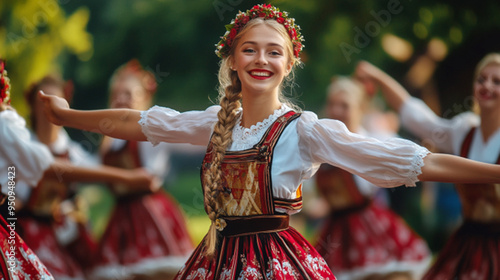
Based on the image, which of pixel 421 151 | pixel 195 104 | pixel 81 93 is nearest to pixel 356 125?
pixel 195 104

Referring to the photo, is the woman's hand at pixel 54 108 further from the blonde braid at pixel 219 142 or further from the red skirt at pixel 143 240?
the red skirt at pixel 143 240

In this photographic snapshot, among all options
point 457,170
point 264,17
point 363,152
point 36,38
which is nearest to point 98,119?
point 264,17

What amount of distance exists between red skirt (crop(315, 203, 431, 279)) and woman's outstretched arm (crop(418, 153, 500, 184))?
2807 mm

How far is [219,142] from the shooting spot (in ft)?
7.77

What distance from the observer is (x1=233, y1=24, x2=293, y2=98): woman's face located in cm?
237

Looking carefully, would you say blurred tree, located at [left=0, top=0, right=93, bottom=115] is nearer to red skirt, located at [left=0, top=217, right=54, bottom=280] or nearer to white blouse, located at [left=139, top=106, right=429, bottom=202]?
red skirt, located at [left=0, top=217, right=54, bottom=280]

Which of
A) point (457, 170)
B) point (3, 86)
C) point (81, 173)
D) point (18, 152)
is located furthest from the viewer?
point (81, 173)

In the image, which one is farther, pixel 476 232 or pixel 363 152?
pixel 476 232

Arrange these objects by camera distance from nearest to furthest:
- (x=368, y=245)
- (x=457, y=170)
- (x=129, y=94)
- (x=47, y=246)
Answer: (x=457, y=170) < (x=47, y=246) < (x=368, y=245) < (x=129, y=94)

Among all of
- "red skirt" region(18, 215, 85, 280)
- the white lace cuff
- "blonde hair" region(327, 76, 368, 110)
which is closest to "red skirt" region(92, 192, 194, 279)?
"red skirt" region(18, 215, 85, 280)

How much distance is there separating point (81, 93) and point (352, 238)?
8.06 ft

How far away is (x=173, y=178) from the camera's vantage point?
17.4 ft

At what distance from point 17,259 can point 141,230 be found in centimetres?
229

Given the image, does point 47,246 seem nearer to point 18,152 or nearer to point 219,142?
point 18,152
